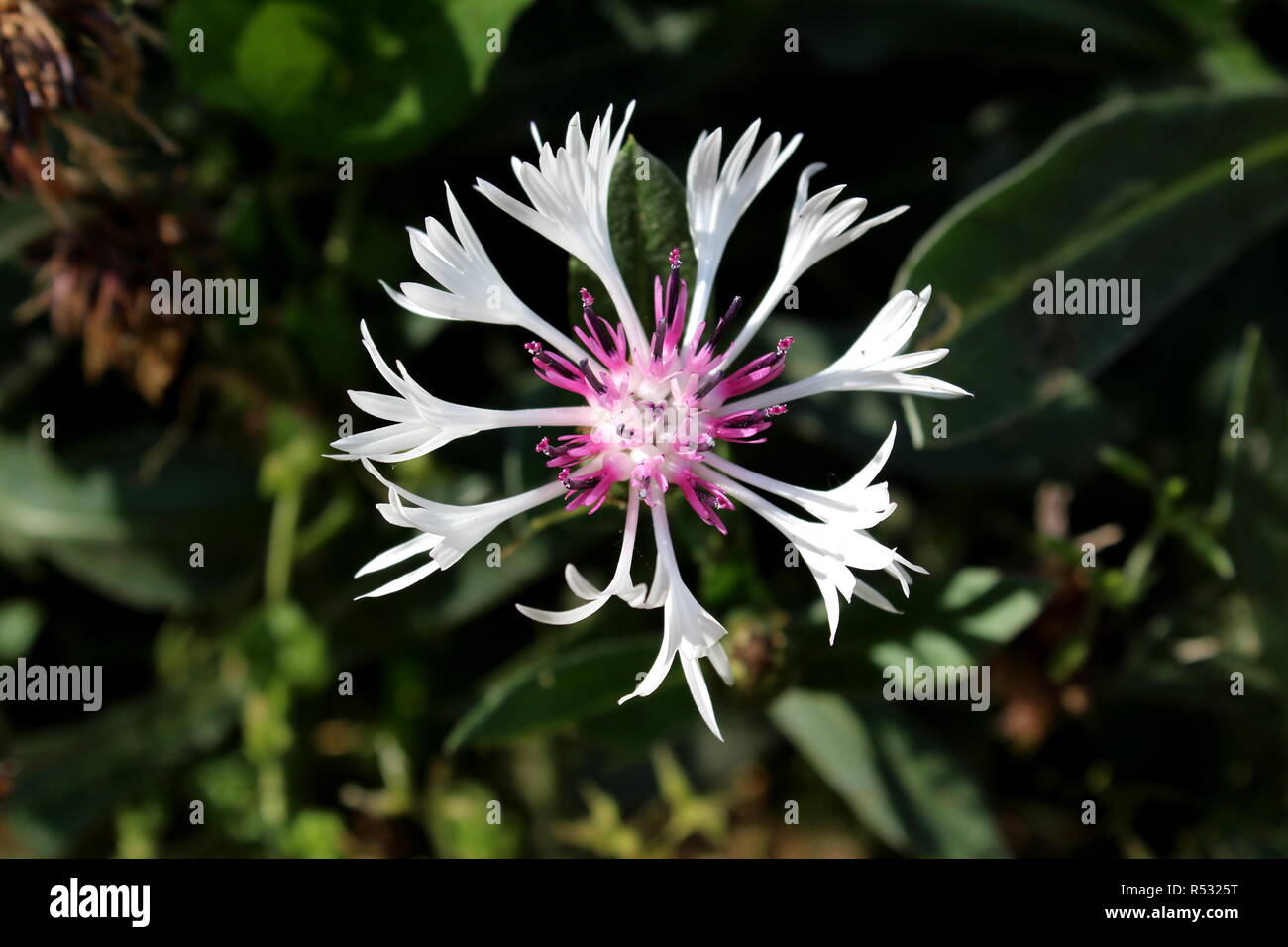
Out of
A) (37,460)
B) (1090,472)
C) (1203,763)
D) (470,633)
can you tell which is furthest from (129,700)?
(1203,763)

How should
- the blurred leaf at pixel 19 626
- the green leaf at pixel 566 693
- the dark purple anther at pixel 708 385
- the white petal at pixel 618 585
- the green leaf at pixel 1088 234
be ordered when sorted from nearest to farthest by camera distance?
the white petal at pixel 618 585, the dark purple anther at pixel 708 385, the green leaf at pixel 566 693, the green leaf at pixel 1088 234, the blurred leaf at pixel 19 626

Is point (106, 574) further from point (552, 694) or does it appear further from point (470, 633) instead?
point (552, 694)

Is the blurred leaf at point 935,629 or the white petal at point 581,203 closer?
the white petal at point 581,203

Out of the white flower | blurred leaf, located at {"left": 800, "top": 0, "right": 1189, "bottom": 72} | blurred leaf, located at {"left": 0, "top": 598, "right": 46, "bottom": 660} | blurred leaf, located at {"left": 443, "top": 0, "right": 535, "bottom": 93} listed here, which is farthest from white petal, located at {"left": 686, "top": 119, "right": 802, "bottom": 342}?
blurred leaf, located at {"left": 0, "top": 598, "right": 46, "bottom": 660}

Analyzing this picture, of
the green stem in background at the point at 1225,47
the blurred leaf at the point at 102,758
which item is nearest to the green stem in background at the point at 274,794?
the blurred leaf at the point at 102,758

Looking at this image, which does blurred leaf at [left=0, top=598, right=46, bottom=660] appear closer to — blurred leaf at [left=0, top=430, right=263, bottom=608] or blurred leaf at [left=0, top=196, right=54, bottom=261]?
blurred leaf at [left=0, top=430, right=263, bottom=608]

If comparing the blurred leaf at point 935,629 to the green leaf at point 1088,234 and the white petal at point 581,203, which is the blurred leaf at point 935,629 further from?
the white petal at point 581,203

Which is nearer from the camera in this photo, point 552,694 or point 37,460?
point 552,694
